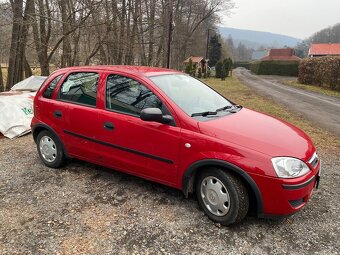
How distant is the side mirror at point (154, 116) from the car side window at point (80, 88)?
40.4 inches

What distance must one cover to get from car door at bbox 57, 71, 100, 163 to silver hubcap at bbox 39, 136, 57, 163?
0.37 meters

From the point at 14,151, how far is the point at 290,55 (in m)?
76.1

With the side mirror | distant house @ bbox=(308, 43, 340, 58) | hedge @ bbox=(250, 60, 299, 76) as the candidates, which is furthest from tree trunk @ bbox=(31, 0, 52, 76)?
distant house @ bbox=(308, 43, 340, 58)

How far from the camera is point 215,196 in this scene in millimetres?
3266

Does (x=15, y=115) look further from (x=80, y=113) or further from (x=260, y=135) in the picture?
(x=260, y=135)

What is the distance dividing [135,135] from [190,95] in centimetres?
89

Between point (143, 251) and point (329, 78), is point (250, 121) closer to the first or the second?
point (143, 251)

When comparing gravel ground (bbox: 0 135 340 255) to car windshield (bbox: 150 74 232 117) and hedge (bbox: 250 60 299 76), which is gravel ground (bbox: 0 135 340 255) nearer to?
car windshield (bbox: 150 74 232 117)

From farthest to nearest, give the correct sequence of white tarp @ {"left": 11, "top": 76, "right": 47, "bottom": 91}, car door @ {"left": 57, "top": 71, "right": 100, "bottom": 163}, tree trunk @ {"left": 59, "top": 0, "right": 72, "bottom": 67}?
tree trunk @ {"left": 59, "top": 0, "right": 72, "bottom": 67}, white tarp @ {"left": 11, "top": 76, "right": 47, "bottom": 91}, car door @ {"left": 57, "top": 71, "right": 100, "bottom": 163}

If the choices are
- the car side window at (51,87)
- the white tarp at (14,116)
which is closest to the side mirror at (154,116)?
the car side window at (51,87)

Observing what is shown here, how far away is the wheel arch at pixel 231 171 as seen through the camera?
299 cm

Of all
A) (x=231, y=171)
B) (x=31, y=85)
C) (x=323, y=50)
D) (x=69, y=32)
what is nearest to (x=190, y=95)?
(x=231, y=171)

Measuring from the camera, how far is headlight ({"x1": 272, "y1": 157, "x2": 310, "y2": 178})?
9.53 ft

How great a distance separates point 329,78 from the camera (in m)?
21.3
